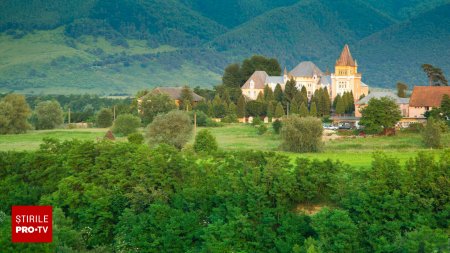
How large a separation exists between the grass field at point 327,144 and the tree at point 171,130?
2472mm

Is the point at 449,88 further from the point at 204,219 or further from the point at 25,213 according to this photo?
the point at 25,213

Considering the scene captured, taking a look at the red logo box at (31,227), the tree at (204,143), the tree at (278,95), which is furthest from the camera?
the tree at (278,95)

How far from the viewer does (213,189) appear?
3472cm

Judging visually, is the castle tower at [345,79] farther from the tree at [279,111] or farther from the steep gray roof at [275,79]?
the tree at [279,111]

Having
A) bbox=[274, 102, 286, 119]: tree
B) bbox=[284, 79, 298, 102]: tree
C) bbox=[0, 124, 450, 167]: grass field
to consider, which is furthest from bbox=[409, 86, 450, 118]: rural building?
bbox=[284, 79, 298, 102]: tree

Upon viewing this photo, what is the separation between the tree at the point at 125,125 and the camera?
68250mm

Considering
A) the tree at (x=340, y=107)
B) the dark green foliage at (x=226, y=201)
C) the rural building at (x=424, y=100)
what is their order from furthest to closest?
the tree at (x=340, y=107) < the rural building at (x=424, y=100) < the dark green foliage at (x=226, y=201)

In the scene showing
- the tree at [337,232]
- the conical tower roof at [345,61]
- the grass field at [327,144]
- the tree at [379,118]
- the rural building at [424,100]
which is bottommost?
the tree at [337,232]

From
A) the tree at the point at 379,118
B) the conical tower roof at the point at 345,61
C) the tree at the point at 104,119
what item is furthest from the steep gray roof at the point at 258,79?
the tree at the point at 379,118

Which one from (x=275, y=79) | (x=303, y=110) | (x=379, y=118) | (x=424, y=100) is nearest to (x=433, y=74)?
(x=275, y=79)

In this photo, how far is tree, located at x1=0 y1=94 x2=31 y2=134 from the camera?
72.9 m

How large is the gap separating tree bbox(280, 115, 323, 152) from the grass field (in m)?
0.77

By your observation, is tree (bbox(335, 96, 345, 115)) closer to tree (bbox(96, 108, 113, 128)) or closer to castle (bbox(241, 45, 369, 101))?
castle (bbox(241, 45, 369, 101))

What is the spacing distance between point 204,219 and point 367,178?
20.4ft
